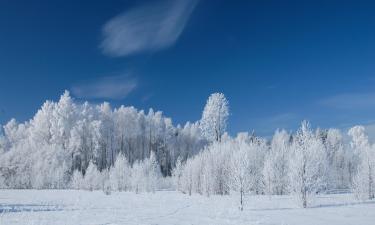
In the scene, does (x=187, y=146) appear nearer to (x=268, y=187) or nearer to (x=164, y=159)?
(x=164, y=159)

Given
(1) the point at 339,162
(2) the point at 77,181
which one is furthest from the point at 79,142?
(1) the point at 339,162

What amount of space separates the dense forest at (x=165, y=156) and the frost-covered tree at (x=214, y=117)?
0.54 ft

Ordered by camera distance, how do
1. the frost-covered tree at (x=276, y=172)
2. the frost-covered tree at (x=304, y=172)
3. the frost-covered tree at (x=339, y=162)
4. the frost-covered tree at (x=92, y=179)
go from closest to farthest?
the frost-covered tree at (x=304, y=172)
the frost-covered tree at (x=276, y=172)
the frost-covered tree at (x=92, y=179)
the frost-covered tree at (x=339, y=162)

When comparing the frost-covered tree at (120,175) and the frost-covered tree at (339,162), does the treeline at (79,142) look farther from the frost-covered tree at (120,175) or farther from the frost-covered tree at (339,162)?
the frost-covered tree at (339,162)

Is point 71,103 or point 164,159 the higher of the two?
point 71,103

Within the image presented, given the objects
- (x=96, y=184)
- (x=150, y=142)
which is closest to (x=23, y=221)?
(x=96, y=184)

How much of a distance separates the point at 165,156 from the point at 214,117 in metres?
34.0

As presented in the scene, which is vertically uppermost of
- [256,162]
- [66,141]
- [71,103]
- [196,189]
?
[71,103]

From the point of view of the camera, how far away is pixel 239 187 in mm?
35188

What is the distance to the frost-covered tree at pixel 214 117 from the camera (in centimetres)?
6500

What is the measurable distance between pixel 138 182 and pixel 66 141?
935 inches

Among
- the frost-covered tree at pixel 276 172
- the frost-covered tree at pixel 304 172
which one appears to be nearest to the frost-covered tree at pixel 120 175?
the frost-covered tree at pixel 276 172

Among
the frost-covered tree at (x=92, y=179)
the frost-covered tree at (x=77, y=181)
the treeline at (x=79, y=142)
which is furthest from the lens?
the treeline at (x=79, y=142)

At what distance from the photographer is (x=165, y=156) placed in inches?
3780
